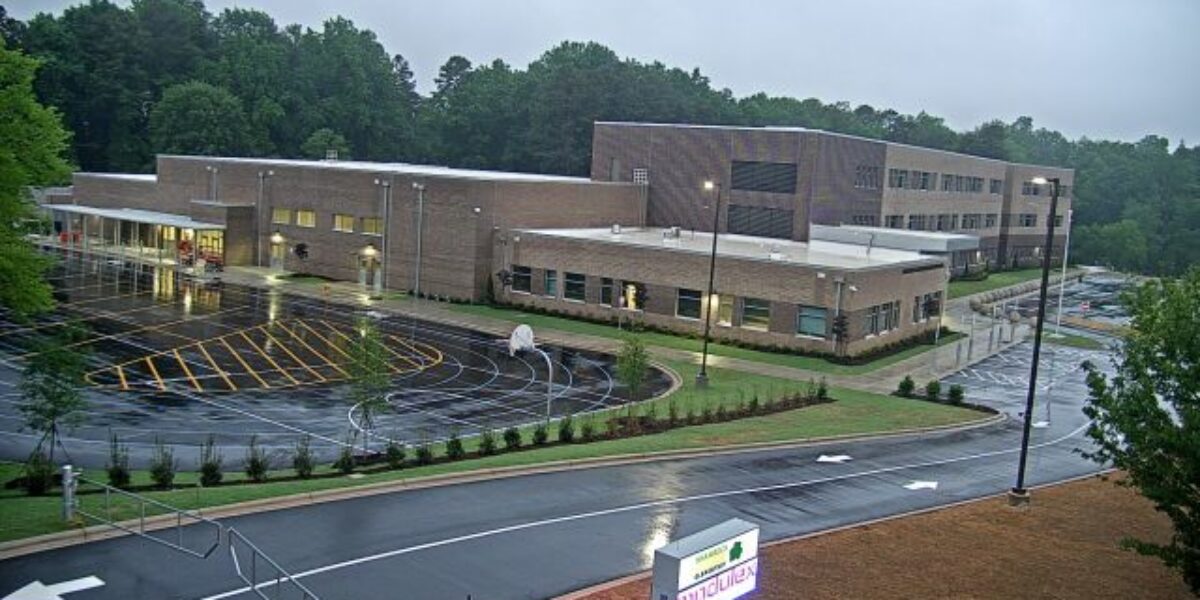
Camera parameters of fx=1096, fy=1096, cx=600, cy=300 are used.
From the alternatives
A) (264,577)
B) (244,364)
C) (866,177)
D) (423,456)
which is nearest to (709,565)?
(264,577)

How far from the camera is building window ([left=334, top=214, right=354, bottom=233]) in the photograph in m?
65.1

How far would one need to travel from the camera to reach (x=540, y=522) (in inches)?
784

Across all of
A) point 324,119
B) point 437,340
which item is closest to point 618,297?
point 437,340

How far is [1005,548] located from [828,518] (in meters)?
3.33

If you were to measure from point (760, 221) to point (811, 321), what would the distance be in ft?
68.6

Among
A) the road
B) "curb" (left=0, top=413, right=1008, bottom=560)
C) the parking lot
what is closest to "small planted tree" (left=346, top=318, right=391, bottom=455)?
the parking lot

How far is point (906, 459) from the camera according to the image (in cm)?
2916

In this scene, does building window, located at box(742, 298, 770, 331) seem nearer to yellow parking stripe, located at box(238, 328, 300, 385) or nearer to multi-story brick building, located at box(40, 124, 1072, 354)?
multi-story brick building, located at box(40, 124, 1072, 354)

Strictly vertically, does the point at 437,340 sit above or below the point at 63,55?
below

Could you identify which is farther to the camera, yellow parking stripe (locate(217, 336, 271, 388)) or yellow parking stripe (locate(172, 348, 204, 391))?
yellow parking stripe (locate(217, 336, 271, 388))

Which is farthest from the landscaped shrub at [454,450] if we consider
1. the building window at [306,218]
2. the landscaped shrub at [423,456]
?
the building window at [306,218]

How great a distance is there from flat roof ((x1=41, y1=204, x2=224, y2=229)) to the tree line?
25.5 m

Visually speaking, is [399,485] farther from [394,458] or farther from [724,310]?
[724,310]

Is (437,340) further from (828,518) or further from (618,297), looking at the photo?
(828,518)
